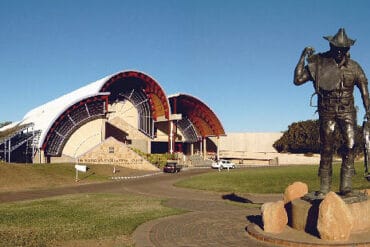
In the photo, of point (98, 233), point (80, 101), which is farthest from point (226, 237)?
point (80, 101)

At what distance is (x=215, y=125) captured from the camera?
61312 millimetres

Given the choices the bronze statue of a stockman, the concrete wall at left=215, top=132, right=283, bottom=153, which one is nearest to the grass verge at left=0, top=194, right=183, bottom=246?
the bronze statue of a stockman

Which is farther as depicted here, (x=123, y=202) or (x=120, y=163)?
(x=120, y=163)

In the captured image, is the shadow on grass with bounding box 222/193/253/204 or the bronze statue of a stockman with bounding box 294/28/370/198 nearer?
the bronze statue of a stockman with bounding box 294/28/370/198

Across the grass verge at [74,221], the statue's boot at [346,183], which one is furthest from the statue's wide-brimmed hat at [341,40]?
the grass verge at [74,221]

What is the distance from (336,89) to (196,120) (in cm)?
5248

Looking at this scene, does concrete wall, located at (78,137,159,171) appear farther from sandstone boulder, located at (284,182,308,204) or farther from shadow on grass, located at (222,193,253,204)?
sandstone boulder, located at (284,182,308,204)

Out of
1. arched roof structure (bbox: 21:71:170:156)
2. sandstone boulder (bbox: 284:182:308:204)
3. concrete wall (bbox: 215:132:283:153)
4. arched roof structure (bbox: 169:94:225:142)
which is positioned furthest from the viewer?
concrete wall (bbox: 215:132:283:153)

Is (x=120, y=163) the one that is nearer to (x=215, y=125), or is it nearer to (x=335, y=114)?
(x=215, y=125)

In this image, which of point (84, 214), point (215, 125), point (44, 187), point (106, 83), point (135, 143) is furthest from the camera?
point (215, 125)

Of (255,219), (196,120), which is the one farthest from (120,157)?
(255,219)

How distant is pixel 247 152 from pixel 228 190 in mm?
45734

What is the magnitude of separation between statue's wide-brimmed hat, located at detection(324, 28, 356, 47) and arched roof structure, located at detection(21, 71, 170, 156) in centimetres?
3882

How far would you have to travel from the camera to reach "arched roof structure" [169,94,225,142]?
58.6 metres
